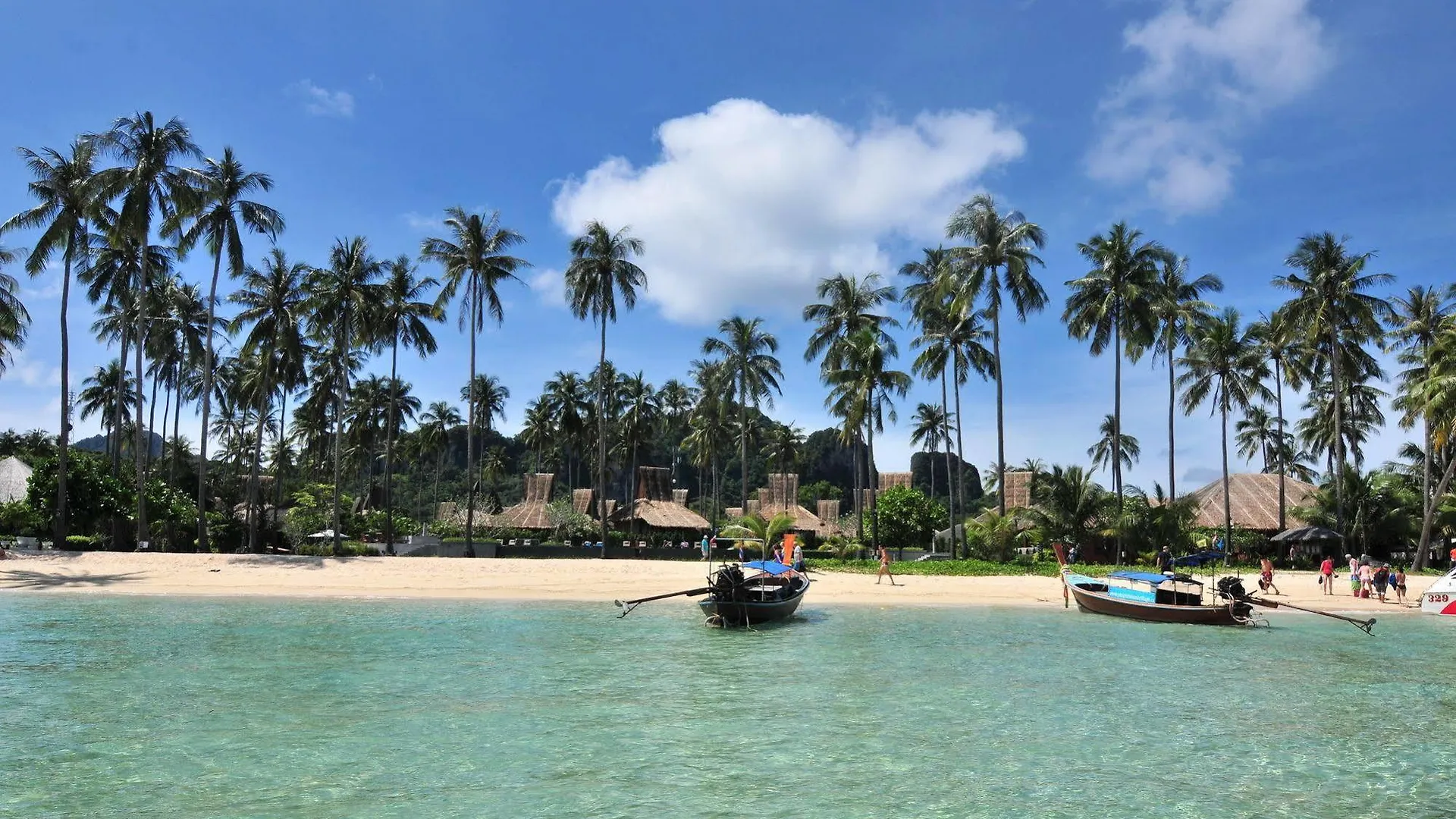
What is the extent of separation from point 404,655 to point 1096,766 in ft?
44.2

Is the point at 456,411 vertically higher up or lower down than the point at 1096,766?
higher up

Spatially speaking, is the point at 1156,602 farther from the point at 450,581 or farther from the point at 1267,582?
the point at 450,581

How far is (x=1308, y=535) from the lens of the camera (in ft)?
138

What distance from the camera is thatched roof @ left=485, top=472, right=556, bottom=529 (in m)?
60.2

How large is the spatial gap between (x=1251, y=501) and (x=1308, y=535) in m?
9.90

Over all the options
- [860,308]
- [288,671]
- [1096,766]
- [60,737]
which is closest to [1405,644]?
[1096,766]

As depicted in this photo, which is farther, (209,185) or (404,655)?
(209,185)

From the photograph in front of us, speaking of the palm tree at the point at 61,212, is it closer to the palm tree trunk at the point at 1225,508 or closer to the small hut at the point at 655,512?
the small hut at the point at 655,512

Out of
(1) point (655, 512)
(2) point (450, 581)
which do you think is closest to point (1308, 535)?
(1) point (655, 512)

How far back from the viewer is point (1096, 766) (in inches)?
437

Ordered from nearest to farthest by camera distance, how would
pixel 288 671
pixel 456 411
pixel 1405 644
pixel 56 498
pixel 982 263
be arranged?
pixel 288 671, pixel 1405 644, pixel 56 498, pixel 982 263, pixel 456 411

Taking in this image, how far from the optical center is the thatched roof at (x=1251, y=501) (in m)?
49.0

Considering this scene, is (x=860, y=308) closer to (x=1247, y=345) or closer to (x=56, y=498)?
(x=1247, y=345)

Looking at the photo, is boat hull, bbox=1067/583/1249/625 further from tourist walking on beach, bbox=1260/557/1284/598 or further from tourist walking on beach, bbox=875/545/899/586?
tourist walking on beach, bbox=875/545/899/586
